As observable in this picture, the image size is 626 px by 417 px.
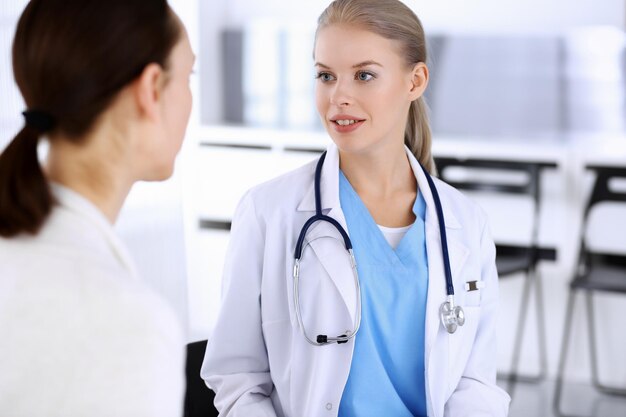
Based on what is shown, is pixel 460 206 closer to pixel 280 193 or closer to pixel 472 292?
pixel 472 292

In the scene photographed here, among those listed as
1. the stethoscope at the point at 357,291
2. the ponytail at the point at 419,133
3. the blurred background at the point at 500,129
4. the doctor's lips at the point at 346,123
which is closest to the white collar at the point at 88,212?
the stethoscope at the point at 357,291

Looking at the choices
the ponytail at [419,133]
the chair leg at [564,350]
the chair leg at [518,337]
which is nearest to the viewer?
the ponytail at [419,133]

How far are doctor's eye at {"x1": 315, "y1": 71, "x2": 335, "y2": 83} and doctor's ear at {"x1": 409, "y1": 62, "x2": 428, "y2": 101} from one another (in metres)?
0.16

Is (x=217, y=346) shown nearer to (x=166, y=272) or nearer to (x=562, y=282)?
(x=166, y=272)

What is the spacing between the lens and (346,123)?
145 centimetres

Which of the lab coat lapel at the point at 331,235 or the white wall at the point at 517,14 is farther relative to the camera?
the white wall at the point at 517,14

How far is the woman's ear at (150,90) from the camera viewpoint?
0.83 metres

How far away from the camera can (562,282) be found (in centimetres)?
343

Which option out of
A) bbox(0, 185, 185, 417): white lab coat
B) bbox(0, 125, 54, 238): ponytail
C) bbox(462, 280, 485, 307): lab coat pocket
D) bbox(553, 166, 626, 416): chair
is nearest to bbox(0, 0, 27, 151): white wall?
bbox(462, 280, 485, 307): lab coat pocket

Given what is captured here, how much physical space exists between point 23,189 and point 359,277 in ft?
2.33

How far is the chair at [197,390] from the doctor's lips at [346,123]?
0.44 meters

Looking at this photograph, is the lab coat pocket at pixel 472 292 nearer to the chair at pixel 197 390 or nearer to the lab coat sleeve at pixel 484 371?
the lab coat sleeve at pixel 484 371

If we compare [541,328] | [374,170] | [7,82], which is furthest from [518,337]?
[7,82]

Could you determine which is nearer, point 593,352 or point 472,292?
point 472,292
